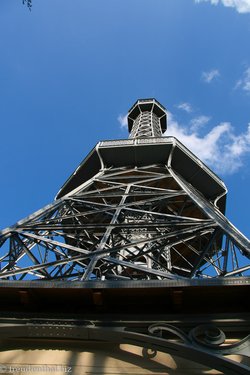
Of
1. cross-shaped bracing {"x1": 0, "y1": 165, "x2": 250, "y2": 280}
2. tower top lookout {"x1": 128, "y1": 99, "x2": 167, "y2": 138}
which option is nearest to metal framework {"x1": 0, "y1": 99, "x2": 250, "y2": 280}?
cross-shaped bracing {"x1": 0, "y1": 165, "x2": 250, "y2": 280}

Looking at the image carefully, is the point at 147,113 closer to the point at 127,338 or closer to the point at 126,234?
the point at 126,234

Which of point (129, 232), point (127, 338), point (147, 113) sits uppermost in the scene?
point (147, 113)

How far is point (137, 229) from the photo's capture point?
45.8 ft

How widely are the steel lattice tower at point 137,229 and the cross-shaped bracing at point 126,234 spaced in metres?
0.03

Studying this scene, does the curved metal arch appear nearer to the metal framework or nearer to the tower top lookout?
the metal framework

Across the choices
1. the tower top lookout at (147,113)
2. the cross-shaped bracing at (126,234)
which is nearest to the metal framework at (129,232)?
the cross-shaped bracing at (126,234)

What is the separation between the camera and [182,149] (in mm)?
18781

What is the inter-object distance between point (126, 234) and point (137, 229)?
696 millimetres

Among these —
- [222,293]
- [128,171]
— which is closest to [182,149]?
[128,171]

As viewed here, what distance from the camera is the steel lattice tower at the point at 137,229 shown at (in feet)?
24.2

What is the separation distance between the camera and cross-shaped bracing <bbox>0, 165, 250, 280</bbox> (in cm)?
931

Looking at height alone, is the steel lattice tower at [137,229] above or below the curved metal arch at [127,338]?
above

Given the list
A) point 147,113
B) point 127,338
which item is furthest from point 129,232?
point 147,113

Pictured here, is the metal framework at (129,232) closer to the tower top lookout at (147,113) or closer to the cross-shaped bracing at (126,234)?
the cross-shaped bracing at (126,234)
